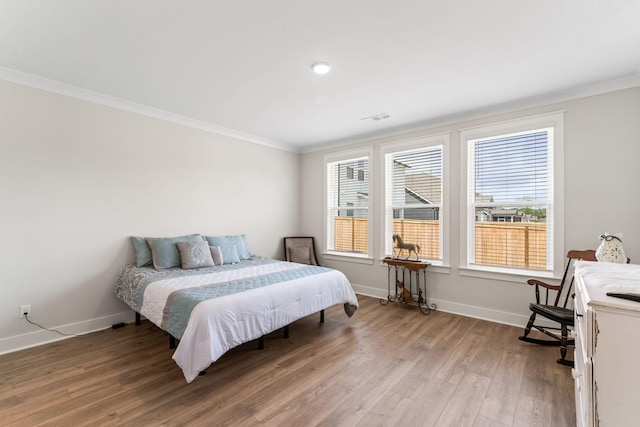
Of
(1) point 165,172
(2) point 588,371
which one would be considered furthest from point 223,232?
(2) point 588,371

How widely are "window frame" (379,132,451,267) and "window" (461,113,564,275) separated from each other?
0.22m

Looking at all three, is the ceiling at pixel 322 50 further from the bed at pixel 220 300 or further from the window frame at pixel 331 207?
the bed at pixel 220 300

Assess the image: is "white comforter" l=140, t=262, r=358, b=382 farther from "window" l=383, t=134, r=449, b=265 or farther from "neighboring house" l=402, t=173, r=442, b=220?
"neighboring house" l=402, t=173, r=442, b=220

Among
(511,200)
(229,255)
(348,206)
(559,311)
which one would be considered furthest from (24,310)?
(511,200)

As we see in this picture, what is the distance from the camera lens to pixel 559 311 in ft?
8.41

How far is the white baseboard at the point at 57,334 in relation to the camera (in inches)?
105

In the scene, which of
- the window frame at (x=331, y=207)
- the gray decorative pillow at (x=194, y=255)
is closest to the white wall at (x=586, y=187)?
the window frame at (x=331, y=207)

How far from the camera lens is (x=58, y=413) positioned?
1.84m

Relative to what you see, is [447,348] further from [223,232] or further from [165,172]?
[165,172]

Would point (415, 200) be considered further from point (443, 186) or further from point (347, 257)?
point (347, 257)

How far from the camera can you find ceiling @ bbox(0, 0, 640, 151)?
6.07 feet

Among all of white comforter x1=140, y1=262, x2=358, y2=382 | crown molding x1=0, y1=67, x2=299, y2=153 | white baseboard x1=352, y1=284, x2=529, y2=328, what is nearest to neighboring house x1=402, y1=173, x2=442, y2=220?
white baseboard x1=352, y1=284, x2=529, y2=328

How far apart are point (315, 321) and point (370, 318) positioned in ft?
2.28

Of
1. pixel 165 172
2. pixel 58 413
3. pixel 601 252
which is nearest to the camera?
pixel 58 413
